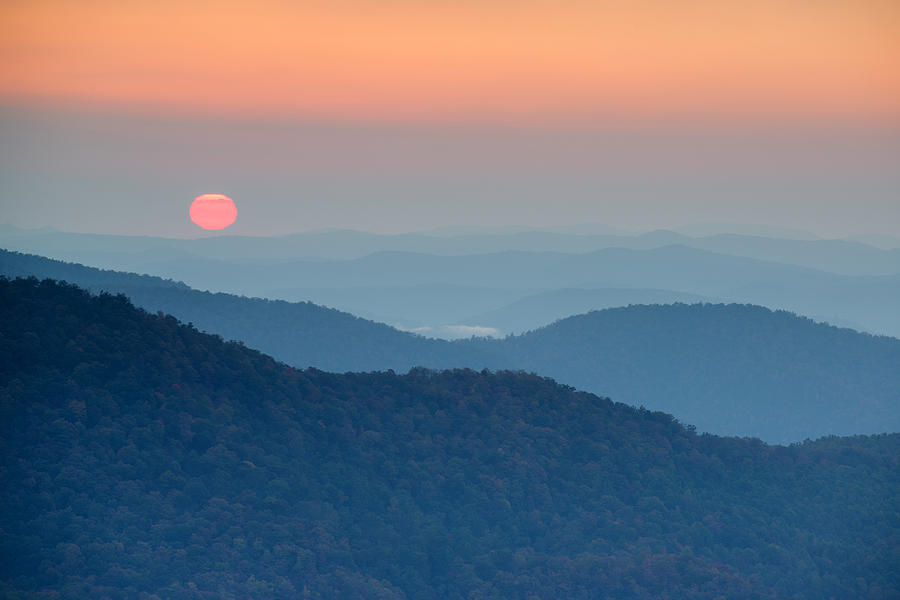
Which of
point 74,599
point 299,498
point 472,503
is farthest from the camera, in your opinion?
point 472,503

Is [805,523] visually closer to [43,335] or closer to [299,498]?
[299,498]

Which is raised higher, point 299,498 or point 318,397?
point 318,397

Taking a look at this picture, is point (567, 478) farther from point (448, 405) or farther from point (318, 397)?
point (318, 397)

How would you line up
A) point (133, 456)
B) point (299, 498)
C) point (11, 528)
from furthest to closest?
point (299, 498), point (133, 456), point (11, 528)

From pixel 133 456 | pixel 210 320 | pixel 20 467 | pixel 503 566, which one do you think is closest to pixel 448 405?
pixel 503 566

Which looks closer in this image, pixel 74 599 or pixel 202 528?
pixel 74 599

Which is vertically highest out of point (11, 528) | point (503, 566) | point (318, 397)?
point (318, 397)
